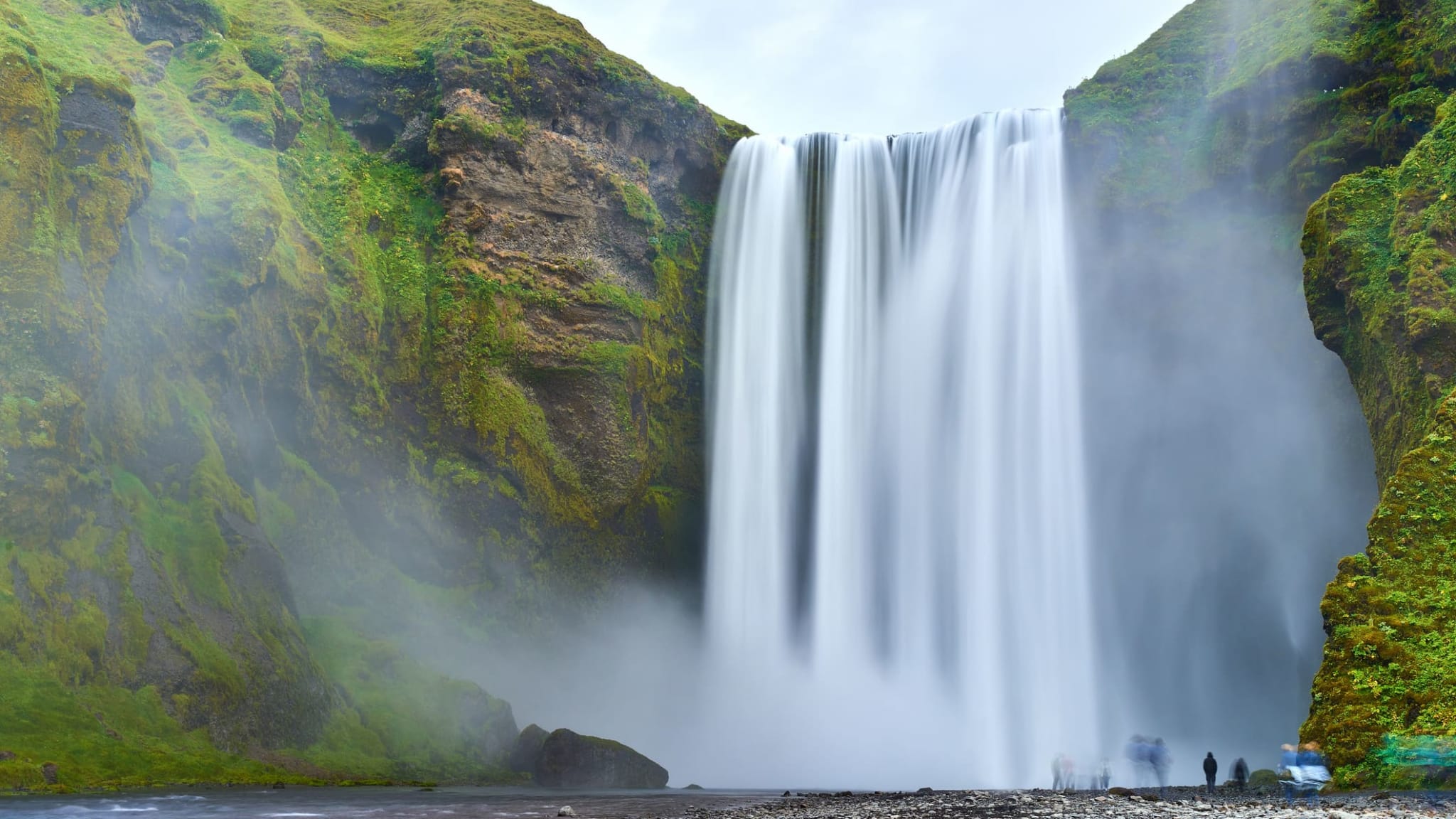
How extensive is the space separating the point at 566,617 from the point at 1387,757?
28.1 metres

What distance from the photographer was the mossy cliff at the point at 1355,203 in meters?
19.2

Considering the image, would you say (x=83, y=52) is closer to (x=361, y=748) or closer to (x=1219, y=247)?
(x=361, y=748)

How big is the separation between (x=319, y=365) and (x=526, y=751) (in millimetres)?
13638

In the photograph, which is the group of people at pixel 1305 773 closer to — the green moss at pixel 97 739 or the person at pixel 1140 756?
the person at pixel 1140 756

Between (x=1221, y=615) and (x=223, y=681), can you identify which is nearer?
(x=223, y=681)

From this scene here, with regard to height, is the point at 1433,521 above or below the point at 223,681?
above

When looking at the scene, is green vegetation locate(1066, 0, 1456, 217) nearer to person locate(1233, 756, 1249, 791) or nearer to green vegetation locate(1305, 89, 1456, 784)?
green vegetation locate(1305, 89, 1456, 784)

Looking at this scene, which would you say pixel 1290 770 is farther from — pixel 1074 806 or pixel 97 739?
pixel 97 739

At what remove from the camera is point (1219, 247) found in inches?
1492

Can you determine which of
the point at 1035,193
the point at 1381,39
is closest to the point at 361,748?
the point at 1035,193

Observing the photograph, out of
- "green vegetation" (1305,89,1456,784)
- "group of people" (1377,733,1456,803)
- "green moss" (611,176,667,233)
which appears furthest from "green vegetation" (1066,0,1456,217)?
"group of people" (1377,733,1456,803)

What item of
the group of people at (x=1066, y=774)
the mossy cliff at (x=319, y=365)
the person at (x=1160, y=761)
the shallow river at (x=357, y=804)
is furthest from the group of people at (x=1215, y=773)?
the mossy cliff at (x=319, y=365)

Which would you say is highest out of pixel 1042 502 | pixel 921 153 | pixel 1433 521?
pixel 921 153

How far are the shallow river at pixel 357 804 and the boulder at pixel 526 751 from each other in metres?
4.42
